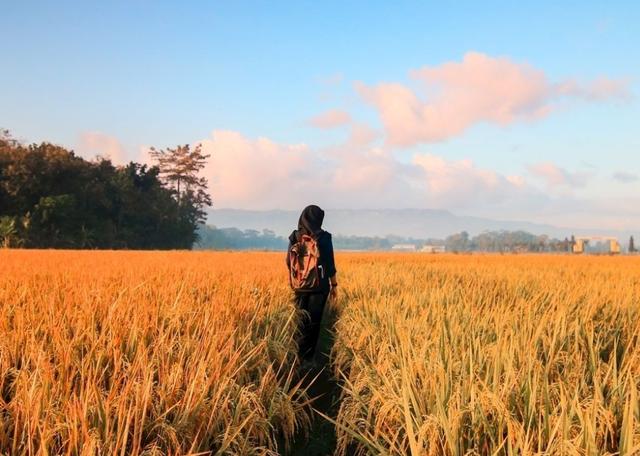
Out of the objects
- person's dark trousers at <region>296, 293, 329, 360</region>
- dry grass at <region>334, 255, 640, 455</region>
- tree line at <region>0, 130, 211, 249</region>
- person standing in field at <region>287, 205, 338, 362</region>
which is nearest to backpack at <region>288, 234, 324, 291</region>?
person standing in field at <region>287, 205, 338, 362</region>

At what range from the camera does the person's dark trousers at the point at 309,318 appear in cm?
577

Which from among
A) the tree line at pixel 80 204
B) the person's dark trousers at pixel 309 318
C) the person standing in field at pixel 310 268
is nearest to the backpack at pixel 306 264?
the person standing in field at pixel 310 268

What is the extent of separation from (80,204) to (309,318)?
131ft

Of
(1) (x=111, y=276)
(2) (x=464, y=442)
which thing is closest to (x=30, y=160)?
(1) (x=111, y=276)

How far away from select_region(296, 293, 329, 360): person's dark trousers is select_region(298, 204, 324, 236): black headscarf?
759mm

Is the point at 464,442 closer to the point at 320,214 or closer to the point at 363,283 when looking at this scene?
the point at 320,214

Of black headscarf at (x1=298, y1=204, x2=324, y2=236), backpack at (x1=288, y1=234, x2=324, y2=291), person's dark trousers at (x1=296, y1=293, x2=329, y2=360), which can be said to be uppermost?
black headscarf at (x1=298, y1=204, x2=324, y2=236)

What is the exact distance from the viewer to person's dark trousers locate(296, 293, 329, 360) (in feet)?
18.9

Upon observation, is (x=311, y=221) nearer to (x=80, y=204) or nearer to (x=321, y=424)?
(x=321, y=424)

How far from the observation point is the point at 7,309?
15.0ft

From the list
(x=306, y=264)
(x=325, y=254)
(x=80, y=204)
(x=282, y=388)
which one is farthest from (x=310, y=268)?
(x=80, y=204)

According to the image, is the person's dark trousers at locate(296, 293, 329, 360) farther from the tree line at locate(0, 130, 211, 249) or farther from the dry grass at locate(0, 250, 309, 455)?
the tree line at locate(0, 130, 211, 249)

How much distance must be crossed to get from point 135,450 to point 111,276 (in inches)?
284

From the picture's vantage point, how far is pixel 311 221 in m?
5.53
